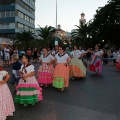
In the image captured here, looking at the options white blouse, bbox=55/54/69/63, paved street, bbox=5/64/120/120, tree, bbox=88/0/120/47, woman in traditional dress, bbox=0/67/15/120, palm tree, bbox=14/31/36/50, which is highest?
tree, bbox=88/0/120/47

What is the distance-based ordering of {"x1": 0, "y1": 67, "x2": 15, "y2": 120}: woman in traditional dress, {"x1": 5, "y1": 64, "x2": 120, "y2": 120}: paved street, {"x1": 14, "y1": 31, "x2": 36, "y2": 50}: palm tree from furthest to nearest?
{"x1": 14, "y1": 31, "x2": 36, "y2": 50}: palm tree → {"x1": 5, "y1": 64, "x2": 120, "y2": 120}: paved street → {"x1": 0, "y1": 67, "x2": 15, "y2": 120}: woman in traditional dress

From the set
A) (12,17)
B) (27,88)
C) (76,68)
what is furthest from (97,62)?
(12,17)

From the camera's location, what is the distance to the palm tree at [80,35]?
2368 inches

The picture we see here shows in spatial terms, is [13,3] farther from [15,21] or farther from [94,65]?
[94,65]

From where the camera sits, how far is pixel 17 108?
24.0 ft

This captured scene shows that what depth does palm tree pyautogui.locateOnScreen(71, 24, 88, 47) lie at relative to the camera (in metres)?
60.1

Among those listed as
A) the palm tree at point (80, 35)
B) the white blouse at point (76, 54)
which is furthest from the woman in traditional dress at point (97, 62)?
the palm tree at point (80, 35)

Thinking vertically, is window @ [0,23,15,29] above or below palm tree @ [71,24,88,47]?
above

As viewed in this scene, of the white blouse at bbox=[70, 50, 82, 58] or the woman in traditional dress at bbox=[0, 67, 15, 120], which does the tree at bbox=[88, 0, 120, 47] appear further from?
the woman in traditional dress at bbox=[0, 67, 15, 120]

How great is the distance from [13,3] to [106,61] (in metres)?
50.4

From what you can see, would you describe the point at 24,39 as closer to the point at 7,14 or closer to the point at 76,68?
the point at 7,14

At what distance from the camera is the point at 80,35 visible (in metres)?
62.0

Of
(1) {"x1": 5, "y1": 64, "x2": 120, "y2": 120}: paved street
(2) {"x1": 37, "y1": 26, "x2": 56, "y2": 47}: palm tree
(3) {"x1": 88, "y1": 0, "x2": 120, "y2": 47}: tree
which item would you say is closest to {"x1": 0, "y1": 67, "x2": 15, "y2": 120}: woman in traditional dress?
(1) {"x1": 5, "y1": 64, "x2": 120, "y2": 120}: paved street

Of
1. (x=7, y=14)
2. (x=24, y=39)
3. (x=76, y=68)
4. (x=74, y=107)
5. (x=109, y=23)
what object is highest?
(x=7, y=14)
